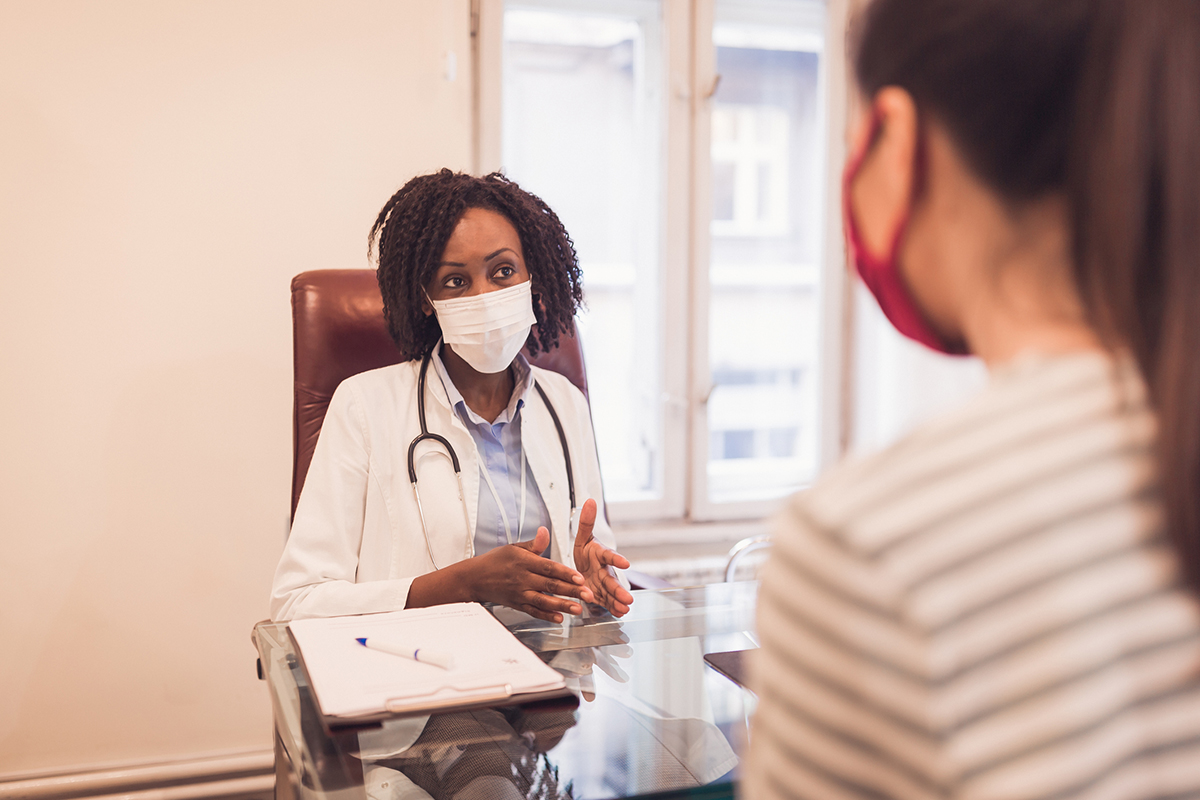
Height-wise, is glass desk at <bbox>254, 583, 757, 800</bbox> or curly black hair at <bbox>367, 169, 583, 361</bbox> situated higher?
curly black hair at <bbox>367, 169, 583, 361</bbox>

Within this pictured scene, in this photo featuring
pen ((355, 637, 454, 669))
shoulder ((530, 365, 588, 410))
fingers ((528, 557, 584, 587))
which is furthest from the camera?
shoulder ((530, 365, 588, 410))

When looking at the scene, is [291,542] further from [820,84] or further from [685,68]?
[820,84]

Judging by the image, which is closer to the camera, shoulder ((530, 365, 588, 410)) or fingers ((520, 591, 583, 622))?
fingers ((520, 591, 583, 622))

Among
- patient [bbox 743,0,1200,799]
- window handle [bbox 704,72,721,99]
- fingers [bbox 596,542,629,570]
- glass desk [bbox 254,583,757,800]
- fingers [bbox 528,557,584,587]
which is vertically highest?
window handle [bbox 704,72,721,99]

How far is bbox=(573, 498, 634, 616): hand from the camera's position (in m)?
1.22

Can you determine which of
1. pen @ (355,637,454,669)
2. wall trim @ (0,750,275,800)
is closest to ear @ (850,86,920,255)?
pen @ (355,637,454,669)

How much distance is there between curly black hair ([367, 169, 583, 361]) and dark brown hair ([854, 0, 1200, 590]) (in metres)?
1.19

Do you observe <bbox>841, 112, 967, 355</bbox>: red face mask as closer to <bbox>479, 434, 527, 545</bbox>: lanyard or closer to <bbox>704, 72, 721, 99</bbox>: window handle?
<bbox>479, 434, 527, 545</bbox>: lanyard

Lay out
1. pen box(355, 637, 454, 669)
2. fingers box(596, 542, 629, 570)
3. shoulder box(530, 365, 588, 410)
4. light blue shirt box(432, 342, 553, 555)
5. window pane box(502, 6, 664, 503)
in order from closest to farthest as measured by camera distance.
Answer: pen box(355, 637, 454, 669)
fingers box(596, 542, 629, 570)
light blue shirt box(432, 342, 553, 555)
shoulder box(530, 365, 588, 410)
window pane box(502, 6, 664, 503)

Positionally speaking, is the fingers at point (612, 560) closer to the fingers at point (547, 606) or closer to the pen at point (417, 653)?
the fingers at point (547, 606)

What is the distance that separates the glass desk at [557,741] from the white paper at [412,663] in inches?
0.9

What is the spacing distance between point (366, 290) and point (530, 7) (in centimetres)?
102

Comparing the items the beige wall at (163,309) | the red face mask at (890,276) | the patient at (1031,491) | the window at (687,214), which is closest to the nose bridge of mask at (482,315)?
the beige wall at (163,309)

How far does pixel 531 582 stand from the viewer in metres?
1.15
